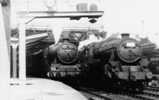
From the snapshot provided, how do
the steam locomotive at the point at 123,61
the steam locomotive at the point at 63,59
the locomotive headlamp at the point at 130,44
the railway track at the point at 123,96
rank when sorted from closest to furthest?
the railway track at the point at 123,96, the steam locomotive at the point at 123,61, the locomotive headlamp at the point at 130,44, the steam locomotive at the point at 63,59

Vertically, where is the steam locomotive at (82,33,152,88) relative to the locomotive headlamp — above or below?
below

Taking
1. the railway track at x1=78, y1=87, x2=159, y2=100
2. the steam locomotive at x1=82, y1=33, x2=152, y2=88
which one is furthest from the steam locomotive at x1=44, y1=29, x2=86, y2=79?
the railway track at x1=78, y1=87, x2=159, y2=100

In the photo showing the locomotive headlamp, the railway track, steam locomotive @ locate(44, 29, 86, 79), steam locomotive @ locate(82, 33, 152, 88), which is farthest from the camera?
steam locomotive @ locate(44, 29, 86, 79)

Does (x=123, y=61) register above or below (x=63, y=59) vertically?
above

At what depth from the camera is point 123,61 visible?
740 inches

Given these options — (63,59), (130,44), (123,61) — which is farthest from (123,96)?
(63,59)

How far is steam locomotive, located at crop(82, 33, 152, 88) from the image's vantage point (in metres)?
17.6

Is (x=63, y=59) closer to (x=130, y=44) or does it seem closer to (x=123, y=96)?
(x=130, y=44)

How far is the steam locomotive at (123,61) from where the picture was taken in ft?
57.8

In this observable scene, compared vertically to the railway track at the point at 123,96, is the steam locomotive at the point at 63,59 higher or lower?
higher

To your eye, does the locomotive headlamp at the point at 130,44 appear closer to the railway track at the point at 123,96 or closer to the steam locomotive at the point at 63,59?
the railway track at the point at 123,96

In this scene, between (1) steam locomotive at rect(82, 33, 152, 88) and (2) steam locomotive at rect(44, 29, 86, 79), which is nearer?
(1) steam locomotive at rect(82, 33, 152, 88)

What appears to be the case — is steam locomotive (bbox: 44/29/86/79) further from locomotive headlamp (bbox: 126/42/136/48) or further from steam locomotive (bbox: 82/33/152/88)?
locomotive headlamp (bbox: 126/42/136/48)

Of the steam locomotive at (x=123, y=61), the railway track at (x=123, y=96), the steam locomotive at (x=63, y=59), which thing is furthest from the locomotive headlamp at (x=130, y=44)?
the steam locomotive at (x=63, y=59)
